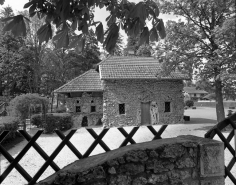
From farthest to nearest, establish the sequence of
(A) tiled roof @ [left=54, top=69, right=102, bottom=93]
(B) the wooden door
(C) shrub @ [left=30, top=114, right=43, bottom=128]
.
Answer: (B) the wooden door, (A) tiled roof @ [left=54, top=69, right=102, bottom=93], (C) shrub @ [left=30, top=114, right=43, bottom=128]

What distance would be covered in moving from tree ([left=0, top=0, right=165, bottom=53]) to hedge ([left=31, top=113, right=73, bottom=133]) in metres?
13.0

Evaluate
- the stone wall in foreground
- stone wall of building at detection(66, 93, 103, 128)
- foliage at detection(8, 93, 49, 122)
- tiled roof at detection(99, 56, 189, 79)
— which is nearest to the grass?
foliage at detection(8, 93, 49, 122)

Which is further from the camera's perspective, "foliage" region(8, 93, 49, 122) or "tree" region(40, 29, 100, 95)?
"tree" region(40, 29, 100, 95)

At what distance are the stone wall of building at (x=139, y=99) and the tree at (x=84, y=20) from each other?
13540 millimetres

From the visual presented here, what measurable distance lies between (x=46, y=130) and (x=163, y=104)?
376 inches

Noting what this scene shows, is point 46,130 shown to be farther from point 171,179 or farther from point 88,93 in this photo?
point 171,179

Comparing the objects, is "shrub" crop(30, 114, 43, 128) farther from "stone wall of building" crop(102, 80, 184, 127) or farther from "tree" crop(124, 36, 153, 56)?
"tree" crop(124, 36, 153, 56)

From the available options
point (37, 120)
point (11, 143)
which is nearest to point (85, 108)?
point (37, 120)

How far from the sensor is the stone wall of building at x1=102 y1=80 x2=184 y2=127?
1614 centimetres

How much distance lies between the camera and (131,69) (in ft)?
56.9

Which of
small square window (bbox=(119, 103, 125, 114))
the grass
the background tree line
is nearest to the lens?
the grass

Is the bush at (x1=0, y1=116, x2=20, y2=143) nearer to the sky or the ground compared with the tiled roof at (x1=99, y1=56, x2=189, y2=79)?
nearer to the ground

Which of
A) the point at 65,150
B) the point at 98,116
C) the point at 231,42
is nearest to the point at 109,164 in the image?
the point at 65,150

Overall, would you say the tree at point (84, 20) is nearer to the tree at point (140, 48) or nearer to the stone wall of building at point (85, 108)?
the tree at point (140, 48)
